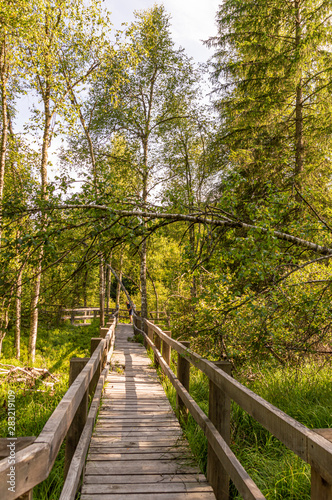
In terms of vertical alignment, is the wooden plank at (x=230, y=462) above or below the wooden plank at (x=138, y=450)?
above

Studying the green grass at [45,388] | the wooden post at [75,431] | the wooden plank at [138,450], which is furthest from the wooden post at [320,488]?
the green grass at [45,388]

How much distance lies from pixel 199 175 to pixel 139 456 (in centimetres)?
1748

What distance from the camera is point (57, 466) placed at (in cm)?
476

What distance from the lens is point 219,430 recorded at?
3.10 meters

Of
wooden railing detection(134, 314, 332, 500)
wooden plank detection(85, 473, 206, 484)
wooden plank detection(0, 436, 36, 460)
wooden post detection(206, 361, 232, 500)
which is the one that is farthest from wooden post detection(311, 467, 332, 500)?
wooden plank detection(85, 473, 206, 484)

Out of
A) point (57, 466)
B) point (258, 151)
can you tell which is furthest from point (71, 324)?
point (57, 466)

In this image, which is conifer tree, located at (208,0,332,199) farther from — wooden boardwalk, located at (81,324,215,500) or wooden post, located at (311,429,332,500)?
wooden post, located at (311,429,332,500)

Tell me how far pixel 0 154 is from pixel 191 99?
1038 cm

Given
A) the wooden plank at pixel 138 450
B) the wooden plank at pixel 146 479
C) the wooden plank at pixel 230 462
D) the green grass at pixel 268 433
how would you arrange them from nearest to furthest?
1. the wooden plank at pixel 230 462
2. the wooden plank at pixel 146 479
3. the green grass at pixel 268 433
4. the wooden plank at pixel 138 450

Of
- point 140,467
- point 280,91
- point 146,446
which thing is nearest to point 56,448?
point 140,467

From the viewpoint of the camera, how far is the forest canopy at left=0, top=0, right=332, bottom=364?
14.2ft

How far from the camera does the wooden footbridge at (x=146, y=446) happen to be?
1.43m

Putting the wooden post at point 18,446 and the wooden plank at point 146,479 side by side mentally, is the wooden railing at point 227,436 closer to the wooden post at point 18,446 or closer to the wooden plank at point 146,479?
the wooden plank at point 146,479

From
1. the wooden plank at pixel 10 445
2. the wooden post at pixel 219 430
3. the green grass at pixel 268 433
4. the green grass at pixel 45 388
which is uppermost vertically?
the wooden plank at pixel 10 445
